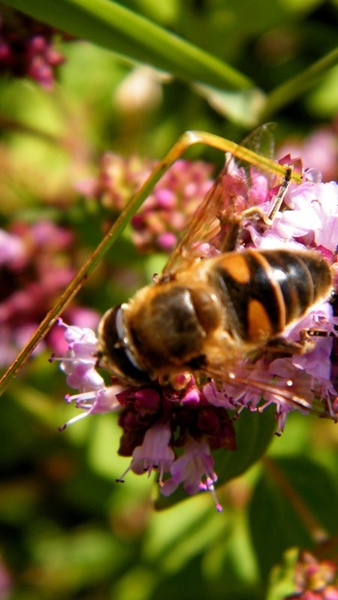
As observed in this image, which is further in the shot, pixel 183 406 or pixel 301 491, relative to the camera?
pixel 301 491

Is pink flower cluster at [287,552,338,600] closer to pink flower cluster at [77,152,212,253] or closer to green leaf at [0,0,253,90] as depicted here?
pink flower cluster at [77,152,212,253]

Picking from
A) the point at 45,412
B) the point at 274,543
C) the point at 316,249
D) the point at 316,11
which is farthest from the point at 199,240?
the point at 316,11

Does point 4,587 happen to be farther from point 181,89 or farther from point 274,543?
point 181,89

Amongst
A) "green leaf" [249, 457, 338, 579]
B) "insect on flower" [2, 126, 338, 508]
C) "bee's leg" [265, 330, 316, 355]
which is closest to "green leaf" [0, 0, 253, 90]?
"insect on flower" [2, 126, 338, 508]

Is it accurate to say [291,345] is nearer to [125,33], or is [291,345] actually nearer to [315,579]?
[315,579]

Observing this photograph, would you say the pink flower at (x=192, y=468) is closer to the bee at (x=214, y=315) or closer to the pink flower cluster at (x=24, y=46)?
the bee at (x=214, y=315)

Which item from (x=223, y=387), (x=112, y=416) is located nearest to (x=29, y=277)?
(x=112, y=416)
